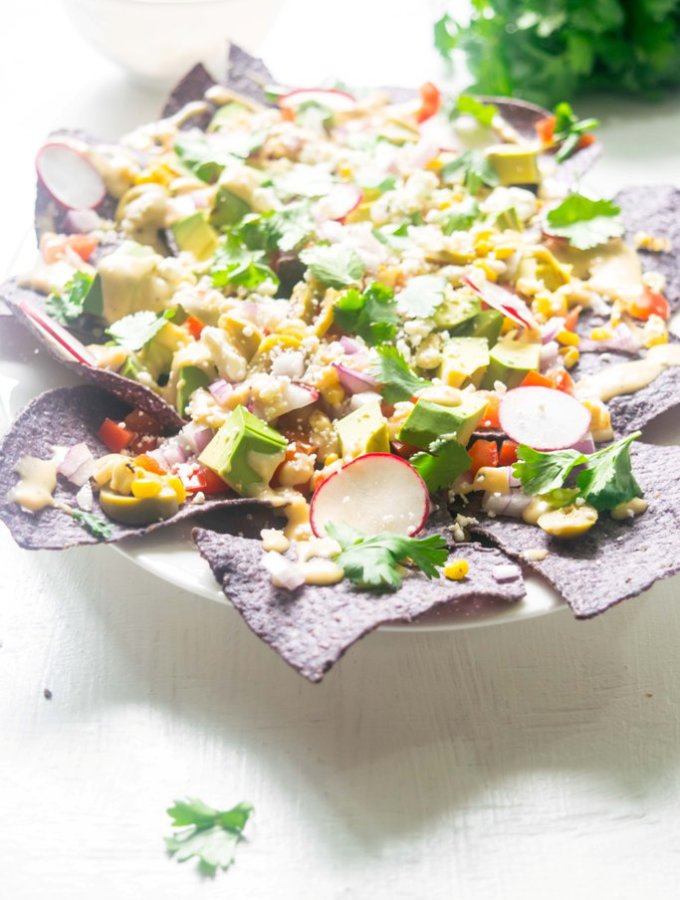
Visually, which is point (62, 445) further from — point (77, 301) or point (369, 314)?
point (369, 314)

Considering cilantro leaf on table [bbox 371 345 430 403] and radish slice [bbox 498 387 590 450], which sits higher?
cilantro leaf on table [bbox 371 345 430 403]

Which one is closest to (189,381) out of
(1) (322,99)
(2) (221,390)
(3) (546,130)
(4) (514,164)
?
(2) (221,390)

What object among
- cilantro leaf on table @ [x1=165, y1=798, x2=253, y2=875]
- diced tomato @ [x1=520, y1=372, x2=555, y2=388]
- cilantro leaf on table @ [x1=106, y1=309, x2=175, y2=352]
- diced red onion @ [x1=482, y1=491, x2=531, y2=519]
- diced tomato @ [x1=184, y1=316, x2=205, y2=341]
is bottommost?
cilantro leaf on table @ [x1=165, y1=798, x2=253, y2=875]

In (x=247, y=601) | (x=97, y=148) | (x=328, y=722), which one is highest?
(x=97, y=148)

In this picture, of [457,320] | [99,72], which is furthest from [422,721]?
[99,72]

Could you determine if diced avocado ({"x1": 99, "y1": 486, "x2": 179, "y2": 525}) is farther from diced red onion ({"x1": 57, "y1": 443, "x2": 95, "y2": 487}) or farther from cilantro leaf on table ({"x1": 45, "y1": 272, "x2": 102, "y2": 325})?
cilantro leaf on table ({"x1": 45, "y1": 272, "x2": 102, "y2": 325})

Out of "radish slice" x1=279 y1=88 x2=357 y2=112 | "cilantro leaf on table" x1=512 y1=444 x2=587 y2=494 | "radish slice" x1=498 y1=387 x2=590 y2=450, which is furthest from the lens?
"radish slice" x1=279 y1=88 x2=357 y2=112

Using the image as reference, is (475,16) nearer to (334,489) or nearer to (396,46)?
(396,46)

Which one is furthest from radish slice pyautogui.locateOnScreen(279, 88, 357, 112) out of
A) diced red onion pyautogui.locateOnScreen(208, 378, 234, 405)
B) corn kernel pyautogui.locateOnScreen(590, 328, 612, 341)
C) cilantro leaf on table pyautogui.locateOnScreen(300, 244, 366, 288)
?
diced red onion pyautogui.locateOnScreen(208, 378, 234, 405)
